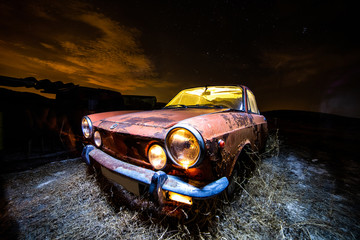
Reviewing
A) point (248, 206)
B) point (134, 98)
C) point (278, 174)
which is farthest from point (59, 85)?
point (278, 174)

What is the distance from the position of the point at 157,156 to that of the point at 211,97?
1.70 meters

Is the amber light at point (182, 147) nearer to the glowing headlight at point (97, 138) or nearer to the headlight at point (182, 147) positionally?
the headlight at point (182, 147)

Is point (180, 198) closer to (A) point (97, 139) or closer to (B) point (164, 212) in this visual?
(B) point (164, 212)

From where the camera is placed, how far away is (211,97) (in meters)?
2.55

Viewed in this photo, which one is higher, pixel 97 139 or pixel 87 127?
pixel 87 127

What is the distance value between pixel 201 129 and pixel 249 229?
117 cm

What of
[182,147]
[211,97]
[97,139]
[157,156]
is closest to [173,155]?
[182,147]

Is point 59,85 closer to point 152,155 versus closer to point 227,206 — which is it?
point 152,155

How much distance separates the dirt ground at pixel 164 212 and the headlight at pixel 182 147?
0.43 metres

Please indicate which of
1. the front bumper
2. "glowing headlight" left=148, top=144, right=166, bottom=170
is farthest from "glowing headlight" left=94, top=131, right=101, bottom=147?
"glowing headlight" left=148, top=144, right=166, bottom=170

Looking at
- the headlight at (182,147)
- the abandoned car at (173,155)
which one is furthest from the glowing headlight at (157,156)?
the headlight at (182,147)

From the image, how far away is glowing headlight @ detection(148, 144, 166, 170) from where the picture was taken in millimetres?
1240

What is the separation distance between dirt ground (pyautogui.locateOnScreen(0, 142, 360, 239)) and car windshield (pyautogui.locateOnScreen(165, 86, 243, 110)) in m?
1.33

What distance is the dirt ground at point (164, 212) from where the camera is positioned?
129cm
